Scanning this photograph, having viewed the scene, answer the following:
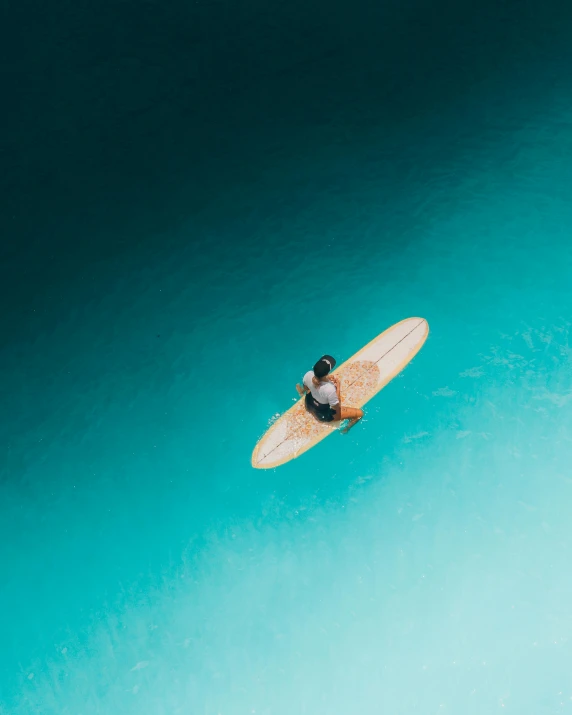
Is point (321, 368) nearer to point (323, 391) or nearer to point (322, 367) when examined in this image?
point (322, 367)

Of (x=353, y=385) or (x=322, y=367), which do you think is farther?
(x=353, y=385)

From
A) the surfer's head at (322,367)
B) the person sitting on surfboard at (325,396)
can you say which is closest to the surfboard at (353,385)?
the person sitting on surfboard at (325,396)

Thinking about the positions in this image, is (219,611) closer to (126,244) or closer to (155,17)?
(126,244)

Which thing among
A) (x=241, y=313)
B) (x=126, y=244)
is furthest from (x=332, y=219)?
(x=126, y=244)

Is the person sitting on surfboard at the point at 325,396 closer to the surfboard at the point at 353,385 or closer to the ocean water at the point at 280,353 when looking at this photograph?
the surfboard at the point at 353,385

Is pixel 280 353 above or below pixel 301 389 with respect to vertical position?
above

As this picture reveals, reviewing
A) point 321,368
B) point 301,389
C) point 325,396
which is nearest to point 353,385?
point 301,389

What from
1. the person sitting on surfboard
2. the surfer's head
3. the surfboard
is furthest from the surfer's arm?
the surfer's head
